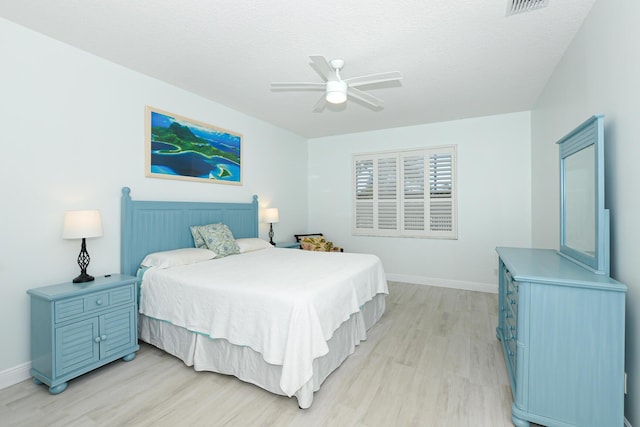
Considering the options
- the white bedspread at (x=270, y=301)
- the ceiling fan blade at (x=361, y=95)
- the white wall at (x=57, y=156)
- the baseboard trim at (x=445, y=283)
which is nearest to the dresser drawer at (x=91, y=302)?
the white bedspread at (x=270, y=301)

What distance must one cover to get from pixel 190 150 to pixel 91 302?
77.8 inches

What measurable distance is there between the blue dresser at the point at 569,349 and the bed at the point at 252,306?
1.21m

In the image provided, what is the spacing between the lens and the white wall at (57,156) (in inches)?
89.6

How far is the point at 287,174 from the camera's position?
5.44 m

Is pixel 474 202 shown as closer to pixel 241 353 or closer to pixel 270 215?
pixel 270 215

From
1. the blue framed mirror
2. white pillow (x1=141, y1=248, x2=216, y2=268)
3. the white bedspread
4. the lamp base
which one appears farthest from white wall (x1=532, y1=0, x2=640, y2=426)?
the lamp base

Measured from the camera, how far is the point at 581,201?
209 cm

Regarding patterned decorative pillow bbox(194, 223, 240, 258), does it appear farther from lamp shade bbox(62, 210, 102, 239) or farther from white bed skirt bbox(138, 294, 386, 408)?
lamp shade bbox(62, 210, 102, 239)

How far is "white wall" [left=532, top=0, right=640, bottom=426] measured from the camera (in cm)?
161

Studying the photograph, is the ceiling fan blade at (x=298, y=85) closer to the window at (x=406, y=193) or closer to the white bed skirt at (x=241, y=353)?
the white bed skirt at (x=241, y=353)

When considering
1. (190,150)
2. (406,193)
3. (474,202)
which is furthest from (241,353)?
(474,202)

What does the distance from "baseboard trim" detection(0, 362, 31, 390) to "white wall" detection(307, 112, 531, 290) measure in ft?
14.7

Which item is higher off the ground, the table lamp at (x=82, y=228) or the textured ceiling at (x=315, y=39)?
the textured ceiling at (x=315, y=39)

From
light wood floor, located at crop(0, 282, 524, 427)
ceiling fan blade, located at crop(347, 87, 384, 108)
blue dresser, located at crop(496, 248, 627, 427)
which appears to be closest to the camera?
blue dresser, located at crop(496, 248, 627, 427)
